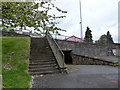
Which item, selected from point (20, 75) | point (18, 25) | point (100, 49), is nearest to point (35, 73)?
point (20, 75)

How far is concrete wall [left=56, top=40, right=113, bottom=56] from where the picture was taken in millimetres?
16000

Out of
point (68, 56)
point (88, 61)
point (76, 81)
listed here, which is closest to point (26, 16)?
point (76, 81)

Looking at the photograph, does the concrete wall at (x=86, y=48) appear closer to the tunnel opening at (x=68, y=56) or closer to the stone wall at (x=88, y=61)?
the tunnel opening at (x=68, y=56)

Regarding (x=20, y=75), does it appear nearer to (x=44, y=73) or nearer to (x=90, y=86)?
(x=44, y=73)

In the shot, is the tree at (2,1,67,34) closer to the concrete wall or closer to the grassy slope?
the grassy slope

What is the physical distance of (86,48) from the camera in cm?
1772

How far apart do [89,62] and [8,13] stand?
984 centimetres

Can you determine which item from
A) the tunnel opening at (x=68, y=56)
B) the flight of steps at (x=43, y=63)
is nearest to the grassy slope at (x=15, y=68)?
the flight of steps at (x=43, y=63)

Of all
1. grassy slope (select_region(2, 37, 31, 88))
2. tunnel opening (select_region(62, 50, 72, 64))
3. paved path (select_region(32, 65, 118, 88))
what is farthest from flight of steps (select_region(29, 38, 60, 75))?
tunnel opening (select_region(62, 50, 72, 64))

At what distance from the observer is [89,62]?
12875 mm

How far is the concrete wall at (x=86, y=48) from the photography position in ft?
52.5

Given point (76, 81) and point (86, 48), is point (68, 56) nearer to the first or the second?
point (86, 48)

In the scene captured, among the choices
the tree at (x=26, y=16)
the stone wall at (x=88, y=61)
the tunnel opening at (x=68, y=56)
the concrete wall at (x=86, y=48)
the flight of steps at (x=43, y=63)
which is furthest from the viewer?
the tunnel opening at (x=68, y=56)

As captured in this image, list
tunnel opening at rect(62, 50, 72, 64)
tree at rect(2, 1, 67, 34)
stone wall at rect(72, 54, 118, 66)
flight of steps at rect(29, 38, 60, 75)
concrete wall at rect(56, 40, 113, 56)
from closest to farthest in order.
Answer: tree at rect(2, 1, 67, 34) → flight of steps at rect(29, 38, 60, 75) → stone wall at rect(72, 54, 118, 66) → concrete wall at rect(56, 40, 113, 56) → tunnel opening at rect(62, 50, 72, 64)
